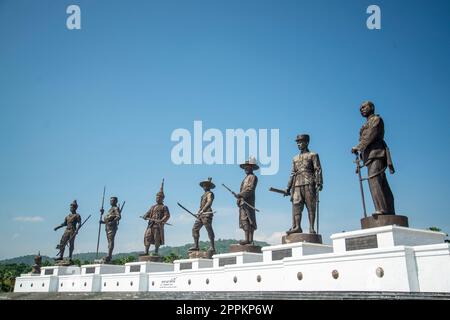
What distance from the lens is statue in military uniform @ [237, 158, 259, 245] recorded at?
14094mm

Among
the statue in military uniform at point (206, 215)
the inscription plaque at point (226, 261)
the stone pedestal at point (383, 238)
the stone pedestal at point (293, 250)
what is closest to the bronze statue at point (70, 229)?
the statue in military uniform at point (206, 215)

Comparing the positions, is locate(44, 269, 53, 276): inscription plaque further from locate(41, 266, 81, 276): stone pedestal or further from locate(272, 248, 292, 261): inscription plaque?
locate(272, 248, 292, 261): inscription plaque

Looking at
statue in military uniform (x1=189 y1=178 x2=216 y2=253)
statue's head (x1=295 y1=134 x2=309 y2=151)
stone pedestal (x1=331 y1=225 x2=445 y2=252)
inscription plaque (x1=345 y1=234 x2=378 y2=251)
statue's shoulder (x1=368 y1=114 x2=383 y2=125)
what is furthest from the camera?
statue in military uniform (x1=189 y1=178 x2=216 y2=253)

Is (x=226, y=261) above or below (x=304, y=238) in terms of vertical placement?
below

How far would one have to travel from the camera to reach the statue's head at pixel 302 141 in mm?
12477

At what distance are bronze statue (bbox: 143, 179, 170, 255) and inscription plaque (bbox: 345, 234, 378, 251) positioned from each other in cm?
1028

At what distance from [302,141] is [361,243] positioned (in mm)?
4322

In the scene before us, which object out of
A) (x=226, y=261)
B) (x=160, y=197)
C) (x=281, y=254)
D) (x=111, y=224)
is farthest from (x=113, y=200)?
(x=281, y=254)

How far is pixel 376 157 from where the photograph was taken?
9688 millimetres

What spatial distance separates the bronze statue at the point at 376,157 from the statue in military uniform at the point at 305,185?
192 cm

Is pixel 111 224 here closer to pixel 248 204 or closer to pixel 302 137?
pixel 248 204

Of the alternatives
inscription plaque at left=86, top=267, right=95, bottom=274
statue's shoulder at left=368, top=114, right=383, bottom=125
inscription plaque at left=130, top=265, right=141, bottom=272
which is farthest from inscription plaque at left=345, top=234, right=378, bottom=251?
inscription plaque at left=86, top=267, right=95, bottom=274

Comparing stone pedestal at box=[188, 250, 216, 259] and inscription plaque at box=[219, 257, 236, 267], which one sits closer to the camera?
inscription plaque at box=[219, 257, 236, 267]
